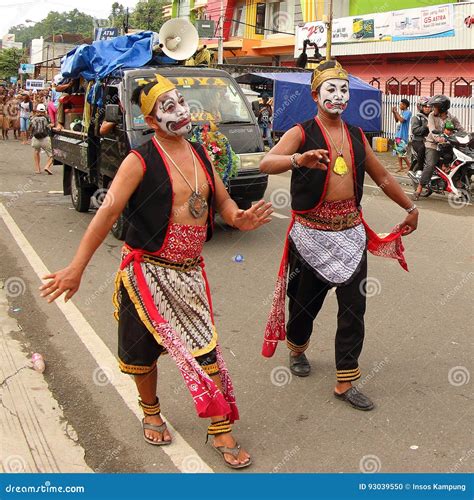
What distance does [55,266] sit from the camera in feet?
26.2

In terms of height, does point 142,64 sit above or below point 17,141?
above

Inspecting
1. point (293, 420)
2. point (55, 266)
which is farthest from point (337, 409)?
point (55, 266)

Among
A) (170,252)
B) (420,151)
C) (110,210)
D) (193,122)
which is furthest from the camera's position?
(420,151)

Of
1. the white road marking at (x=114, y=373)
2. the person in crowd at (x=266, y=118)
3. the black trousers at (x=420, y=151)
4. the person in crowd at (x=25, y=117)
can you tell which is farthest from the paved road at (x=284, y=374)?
the person in crowd at (x=25, y=117)

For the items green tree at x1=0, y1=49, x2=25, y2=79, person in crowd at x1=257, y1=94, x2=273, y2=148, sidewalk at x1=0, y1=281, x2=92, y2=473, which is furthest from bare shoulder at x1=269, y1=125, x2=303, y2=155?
green tree at x1=0, y1=49, x2=25, y2=79

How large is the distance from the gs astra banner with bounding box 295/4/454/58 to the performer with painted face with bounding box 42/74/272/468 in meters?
19.2

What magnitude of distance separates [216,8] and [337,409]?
36393 mm

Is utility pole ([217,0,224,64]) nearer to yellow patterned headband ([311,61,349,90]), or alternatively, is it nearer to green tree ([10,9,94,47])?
yellow patterned headband ([311,61,349,90])

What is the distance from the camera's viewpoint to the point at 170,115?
362 centimetres

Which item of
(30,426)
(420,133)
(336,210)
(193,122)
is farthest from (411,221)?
(420,133)

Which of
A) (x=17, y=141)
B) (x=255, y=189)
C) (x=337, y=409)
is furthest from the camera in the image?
(x=17, y=141)

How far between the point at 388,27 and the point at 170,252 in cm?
2170

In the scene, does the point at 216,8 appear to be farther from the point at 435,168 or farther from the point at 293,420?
the point at 293,420

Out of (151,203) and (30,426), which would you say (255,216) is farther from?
(30,426)
